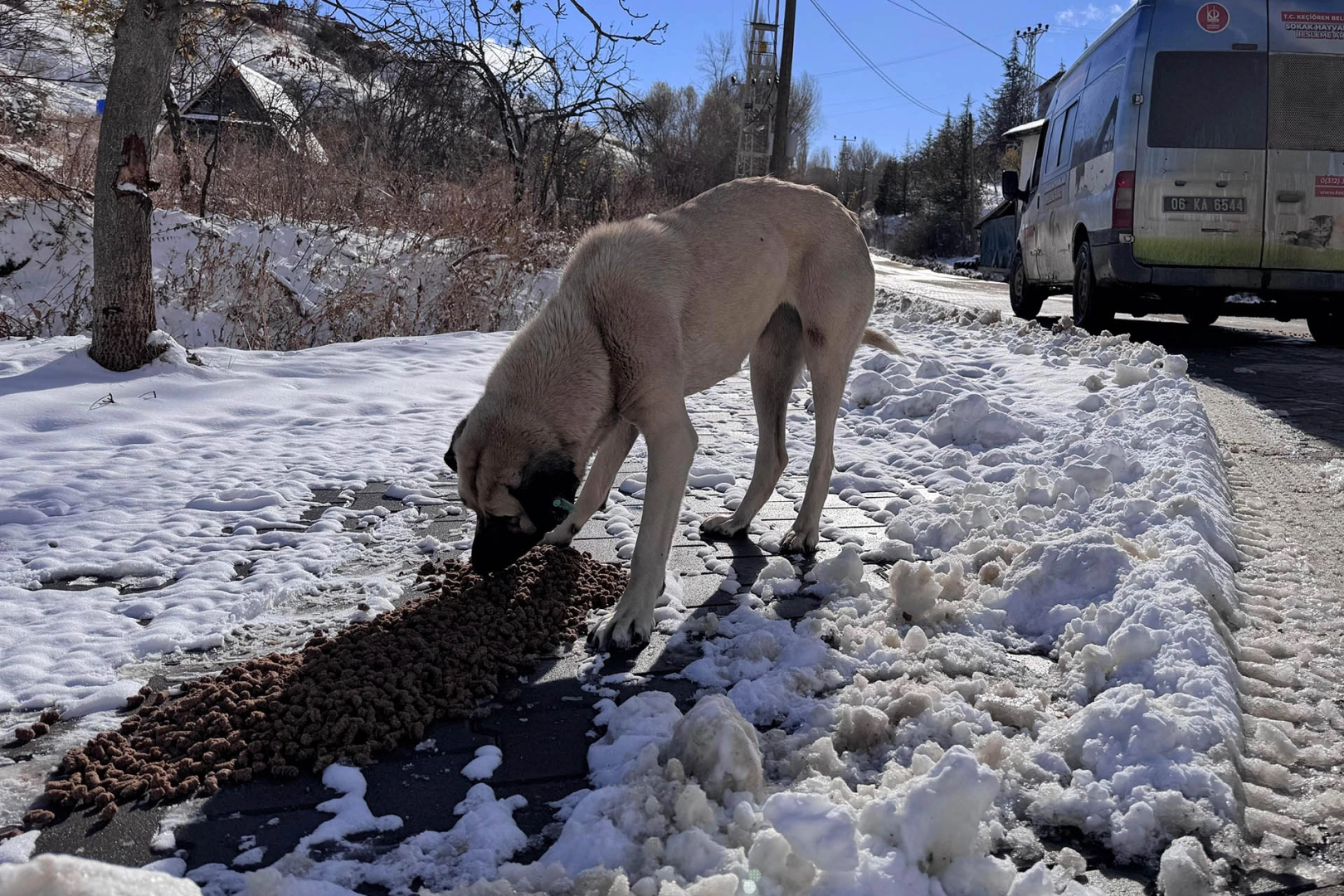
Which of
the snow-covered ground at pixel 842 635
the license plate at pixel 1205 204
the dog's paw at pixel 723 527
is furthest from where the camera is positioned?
the license plate at pixel 1205 204

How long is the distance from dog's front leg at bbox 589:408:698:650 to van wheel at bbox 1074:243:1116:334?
861cm

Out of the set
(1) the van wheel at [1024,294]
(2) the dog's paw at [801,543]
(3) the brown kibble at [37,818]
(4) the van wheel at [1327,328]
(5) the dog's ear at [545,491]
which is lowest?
(3) the brown kibble at [37,818]

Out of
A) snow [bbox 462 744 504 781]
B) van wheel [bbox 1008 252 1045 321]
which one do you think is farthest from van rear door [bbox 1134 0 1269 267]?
snow [bbox 462 744 504 781]

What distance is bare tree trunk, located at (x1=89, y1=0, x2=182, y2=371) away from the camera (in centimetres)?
736

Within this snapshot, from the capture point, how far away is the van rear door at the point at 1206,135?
9.48 meters

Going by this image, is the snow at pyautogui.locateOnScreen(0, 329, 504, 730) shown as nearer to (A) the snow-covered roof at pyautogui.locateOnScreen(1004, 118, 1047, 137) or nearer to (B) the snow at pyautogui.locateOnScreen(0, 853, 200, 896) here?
(B) the snow at pyautogui.locateOnScreen(0, 853, 200, 896)

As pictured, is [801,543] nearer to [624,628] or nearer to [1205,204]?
[624,628]

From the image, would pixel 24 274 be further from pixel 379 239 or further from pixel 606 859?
pixel 606 859

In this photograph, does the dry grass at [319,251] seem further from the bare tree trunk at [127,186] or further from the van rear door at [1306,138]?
the van rear door at [1306,138]

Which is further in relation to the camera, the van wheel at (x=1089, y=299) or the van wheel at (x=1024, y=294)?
the van wheel at (x=1024, y=294)

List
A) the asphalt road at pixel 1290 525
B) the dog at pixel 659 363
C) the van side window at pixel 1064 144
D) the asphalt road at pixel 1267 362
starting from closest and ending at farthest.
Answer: the asphalt road at pixel 1290 525 < the dog at pixel 659 363 < the asphalt road at pixel 1267 362 < the van side window at pixel 1064 144

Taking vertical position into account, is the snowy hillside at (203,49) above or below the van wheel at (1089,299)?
above

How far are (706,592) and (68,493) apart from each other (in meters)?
3.40

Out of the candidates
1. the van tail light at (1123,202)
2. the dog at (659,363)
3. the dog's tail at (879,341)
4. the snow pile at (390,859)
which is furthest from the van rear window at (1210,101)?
the snow pile at (390,859)
